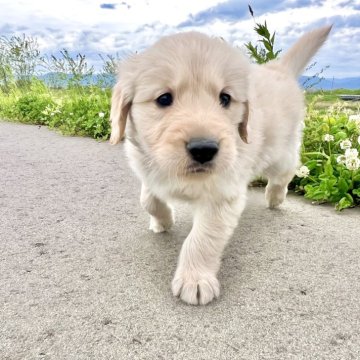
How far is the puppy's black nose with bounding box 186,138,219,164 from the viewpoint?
188cm

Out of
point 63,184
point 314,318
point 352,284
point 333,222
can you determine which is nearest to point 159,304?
point 314,318

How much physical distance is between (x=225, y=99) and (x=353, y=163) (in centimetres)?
169

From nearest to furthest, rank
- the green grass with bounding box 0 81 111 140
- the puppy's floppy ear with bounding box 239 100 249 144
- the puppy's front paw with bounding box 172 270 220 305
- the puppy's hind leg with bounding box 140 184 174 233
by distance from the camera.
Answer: the puppy's front paw with bounding box 172 270 220 305 < the puppy's floppy ear with bounding box 239 100 249 144 < the puppy's hind leg with bounding box 140 184 174 233 < the green grass with bounding box 0 81 111 140

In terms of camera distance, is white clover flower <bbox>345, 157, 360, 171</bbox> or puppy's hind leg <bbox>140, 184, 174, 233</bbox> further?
white clover flower <bbox>345, 157, 360, 171</bbox>

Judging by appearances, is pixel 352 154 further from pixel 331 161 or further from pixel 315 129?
pixel 315 129

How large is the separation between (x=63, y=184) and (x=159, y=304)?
2329mm

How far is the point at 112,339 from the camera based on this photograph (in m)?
1.80

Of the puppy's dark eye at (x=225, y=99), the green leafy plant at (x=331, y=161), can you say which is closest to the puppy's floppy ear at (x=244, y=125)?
the puppy's dark eye at (x=225, y=99)

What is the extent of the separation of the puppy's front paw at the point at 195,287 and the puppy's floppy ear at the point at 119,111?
75cm

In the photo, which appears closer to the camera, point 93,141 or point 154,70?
point 154,70

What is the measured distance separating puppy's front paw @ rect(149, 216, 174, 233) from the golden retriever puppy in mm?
156

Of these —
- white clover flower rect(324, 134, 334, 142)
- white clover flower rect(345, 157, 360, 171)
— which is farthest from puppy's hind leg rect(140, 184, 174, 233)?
white clover flower rect(324, 134, 334, 142)

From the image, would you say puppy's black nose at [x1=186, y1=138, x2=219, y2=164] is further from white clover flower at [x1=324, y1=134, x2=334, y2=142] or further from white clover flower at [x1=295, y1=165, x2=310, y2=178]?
white clover flower at [x1=324, y1=134, x2=334, y2=142]

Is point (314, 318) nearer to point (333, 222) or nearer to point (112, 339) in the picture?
point (112, 339)
